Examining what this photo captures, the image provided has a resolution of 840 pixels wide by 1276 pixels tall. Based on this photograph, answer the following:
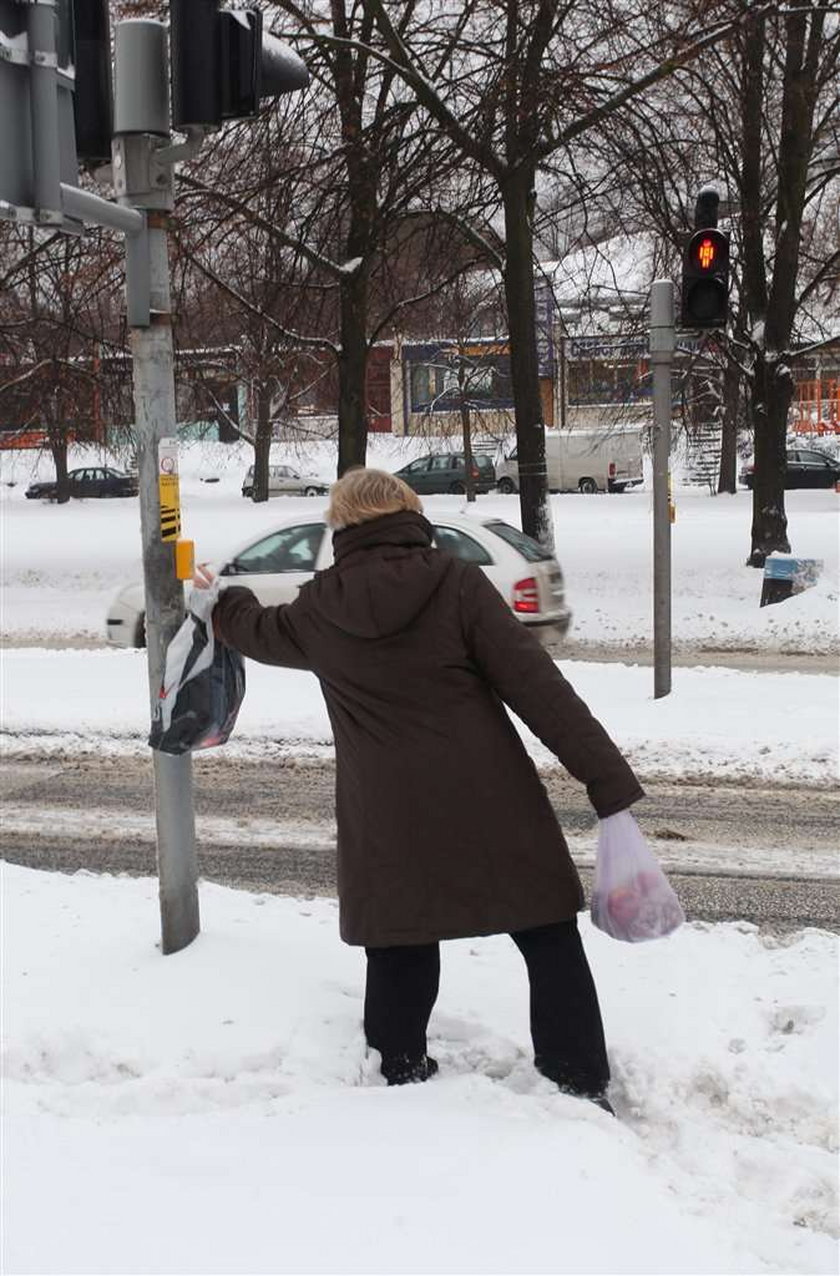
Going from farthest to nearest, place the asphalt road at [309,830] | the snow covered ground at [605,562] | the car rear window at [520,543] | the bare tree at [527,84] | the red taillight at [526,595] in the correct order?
the snow covered ground at [605,562] → the bare tree at [527,84] → the car rear window at [520,543] → the red taillight at [526,595] → the asphalt road at [309,830]

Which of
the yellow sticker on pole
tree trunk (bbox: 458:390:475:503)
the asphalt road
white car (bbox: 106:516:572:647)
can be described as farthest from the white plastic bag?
tree trunk (bbox: 458:390:475:503)

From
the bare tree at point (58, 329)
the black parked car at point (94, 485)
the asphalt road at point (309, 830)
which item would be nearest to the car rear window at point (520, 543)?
the asphalt road at point (309, 830)

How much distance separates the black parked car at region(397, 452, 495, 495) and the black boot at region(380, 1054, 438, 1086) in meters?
40.7

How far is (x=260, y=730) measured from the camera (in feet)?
31.2

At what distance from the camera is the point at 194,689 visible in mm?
3900

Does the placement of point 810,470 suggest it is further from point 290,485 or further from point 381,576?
point 381,576

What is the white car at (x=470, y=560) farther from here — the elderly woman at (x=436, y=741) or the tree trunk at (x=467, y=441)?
the tree trunk at (x=467, y=441)

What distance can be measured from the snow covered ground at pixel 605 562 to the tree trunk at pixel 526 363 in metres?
1.91

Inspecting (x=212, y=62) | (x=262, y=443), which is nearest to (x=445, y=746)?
(x=212, y=62)

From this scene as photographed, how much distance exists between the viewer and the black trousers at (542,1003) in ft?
11.1

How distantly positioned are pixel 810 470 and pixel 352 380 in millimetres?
28561

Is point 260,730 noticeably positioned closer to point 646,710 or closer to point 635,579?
point 646,710

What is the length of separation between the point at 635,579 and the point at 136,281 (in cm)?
1557

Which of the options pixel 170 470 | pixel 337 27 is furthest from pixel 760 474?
pixel 170 470
